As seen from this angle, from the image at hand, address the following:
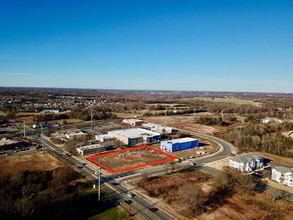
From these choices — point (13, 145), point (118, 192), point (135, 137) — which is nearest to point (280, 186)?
point (118, 192)

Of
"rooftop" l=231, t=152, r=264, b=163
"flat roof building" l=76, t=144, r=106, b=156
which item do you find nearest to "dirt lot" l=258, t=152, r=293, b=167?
"rooftop" l=231, t=152, r=264, b=163

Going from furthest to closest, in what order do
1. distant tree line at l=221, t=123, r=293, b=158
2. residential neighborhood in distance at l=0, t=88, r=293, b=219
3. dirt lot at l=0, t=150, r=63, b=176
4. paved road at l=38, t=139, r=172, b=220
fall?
1. distant tree line at l=221, t=123, r=293, b=158
2. dirt lot at l=0, t=150, r=63, b=176
3. residential neighborhood in distance at l=0, t=88, r=293, b=219
4. paved road at l=38, t=139, r=172, b=220

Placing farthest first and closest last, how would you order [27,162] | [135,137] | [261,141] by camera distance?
[135,137] < [261,141] < [27,162]

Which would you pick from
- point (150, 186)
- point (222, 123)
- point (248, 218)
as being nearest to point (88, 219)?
point (150, 186)

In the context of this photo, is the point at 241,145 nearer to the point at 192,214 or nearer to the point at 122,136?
the point at 122,136

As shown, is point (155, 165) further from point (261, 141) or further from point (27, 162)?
point (261, 141)

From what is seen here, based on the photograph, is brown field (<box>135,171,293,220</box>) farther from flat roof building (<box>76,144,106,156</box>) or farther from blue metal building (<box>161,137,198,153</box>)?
flat roof building (<box>76,144,106,156</box>)
